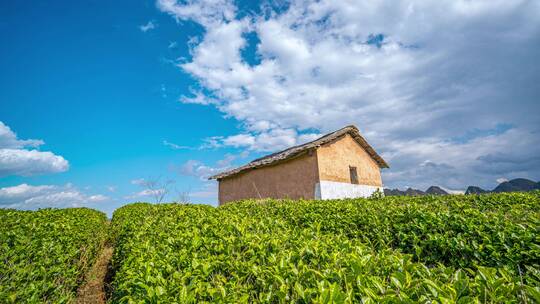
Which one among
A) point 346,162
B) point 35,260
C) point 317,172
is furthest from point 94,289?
point 346,162

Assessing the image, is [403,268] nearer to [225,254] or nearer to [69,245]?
[225,254]

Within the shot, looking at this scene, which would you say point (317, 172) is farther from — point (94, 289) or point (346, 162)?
point (94, 289)

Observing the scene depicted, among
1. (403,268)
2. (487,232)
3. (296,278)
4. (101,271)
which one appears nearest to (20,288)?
(296,278)

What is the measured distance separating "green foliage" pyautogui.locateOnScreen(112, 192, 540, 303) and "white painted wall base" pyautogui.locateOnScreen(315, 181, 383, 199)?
26.8ft

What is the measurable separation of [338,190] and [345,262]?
547 inches

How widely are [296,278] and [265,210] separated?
6.08 metres

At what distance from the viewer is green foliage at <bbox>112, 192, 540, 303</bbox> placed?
1.81 meters

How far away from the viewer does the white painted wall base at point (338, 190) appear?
1483 cm

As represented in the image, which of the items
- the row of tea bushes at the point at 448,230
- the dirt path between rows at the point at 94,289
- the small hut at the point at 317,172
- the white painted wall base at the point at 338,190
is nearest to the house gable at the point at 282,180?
the small hut at the point at 317,172

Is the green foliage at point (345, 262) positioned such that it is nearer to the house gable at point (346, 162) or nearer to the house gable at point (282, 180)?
the house gable at point (282, 180)

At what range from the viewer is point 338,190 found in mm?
15859

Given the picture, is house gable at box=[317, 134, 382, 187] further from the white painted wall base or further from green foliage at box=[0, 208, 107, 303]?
green foliage at box=[0, 208, 107, 303]

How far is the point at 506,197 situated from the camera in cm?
780

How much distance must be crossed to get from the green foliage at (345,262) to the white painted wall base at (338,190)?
8.16m
